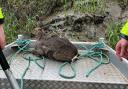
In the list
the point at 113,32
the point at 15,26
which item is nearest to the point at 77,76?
the point at 113,32

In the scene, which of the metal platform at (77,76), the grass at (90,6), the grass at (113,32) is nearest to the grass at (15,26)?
the grass at (90,6)

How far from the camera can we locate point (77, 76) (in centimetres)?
345

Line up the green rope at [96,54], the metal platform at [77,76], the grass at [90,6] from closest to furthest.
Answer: the metal platform at [77,76] → the green rope at [96,54] → the grass at [90,6]

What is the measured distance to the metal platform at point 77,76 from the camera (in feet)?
10.4

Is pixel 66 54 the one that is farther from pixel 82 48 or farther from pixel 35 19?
pixel 35 19

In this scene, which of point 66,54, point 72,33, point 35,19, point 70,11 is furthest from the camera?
point 35,19

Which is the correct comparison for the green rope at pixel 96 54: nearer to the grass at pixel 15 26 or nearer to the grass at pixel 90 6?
the grass at pixel 90 6

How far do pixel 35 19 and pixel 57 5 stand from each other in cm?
57

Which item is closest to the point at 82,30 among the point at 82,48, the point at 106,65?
the point at 82,48

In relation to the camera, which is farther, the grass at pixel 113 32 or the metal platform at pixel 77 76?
the grass at pixel 113 32

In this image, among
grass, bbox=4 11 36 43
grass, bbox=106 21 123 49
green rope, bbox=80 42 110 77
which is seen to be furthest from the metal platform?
grass, bbox=4 11 36 43

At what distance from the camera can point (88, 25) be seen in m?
6.09

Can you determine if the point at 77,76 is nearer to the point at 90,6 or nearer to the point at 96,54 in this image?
the point at 96,54

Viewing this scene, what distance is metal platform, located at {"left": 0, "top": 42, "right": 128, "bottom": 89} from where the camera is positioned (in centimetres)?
318
